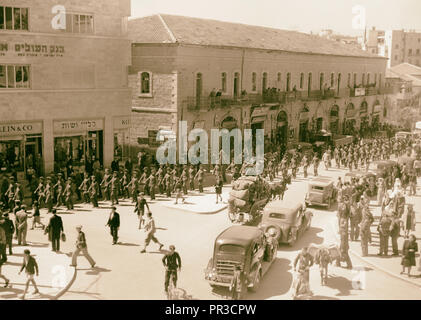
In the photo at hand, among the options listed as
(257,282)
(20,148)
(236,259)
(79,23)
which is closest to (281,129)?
(79,23)

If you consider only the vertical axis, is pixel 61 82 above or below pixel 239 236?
above

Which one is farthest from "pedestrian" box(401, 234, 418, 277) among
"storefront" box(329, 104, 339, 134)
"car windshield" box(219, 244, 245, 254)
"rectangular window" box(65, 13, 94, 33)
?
"storefront" box(329, 104, 339, 134)

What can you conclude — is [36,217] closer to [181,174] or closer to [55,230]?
[55,230]

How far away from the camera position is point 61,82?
29.0 meters

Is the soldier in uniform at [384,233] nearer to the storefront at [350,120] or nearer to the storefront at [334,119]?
the storefront at [334,119]

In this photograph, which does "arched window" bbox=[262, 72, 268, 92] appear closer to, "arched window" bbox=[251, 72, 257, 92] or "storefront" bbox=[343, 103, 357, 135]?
"arched window" bbox=[251, 72, 257, 92]

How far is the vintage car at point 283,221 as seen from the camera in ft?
64.6

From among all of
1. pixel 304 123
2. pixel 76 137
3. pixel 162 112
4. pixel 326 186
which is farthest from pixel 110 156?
pixel 304 123

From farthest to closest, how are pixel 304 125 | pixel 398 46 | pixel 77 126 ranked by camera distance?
pixel 398 46, pixel 304 125, pixel 77 126

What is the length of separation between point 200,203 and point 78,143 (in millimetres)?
9152

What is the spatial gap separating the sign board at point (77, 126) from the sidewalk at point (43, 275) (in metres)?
11.5

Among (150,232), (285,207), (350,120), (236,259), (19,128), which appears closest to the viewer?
(236,259)
